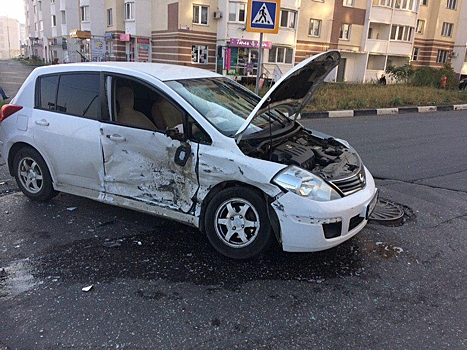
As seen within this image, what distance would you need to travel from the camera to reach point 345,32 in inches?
1489

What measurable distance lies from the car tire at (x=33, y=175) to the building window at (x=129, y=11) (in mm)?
34434

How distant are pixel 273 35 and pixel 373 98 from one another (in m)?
18.9

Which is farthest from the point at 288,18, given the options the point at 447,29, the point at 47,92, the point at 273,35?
the point at 47,92

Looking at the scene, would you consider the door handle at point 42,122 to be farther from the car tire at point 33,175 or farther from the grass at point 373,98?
the grass at point 373,98

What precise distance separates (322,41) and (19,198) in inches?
1414

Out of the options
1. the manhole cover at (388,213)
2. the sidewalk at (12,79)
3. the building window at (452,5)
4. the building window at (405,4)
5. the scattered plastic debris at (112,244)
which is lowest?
the sidewalk at (12,79)

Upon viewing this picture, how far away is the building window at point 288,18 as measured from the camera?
33.4 m

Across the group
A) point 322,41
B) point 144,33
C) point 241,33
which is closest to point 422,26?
point 322,41

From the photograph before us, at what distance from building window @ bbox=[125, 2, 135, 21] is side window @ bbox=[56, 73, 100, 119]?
113 ft

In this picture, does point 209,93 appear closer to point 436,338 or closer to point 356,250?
point 356,250

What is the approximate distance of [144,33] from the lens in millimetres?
35688

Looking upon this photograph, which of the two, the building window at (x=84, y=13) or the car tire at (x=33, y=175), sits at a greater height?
the building window at (x=84, y=13)

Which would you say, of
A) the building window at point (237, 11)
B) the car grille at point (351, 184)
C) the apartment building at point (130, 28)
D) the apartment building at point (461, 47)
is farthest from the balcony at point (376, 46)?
the car grille at point (351, 184)

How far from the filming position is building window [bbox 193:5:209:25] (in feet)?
106
